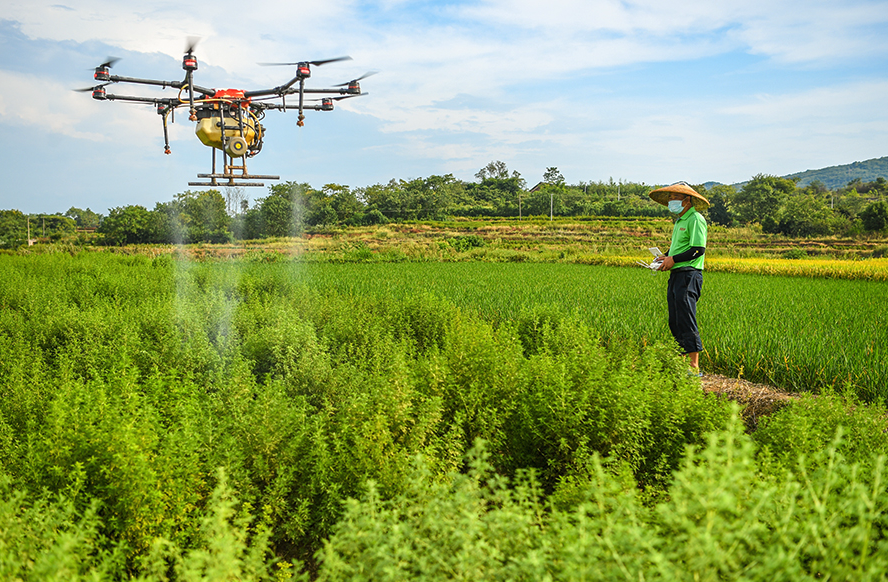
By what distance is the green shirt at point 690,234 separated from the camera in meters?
6.09

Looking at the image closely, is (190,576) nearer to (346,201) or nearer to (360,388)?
(360,388)

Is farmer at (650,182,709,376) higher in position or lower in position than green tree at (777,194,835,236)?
lower

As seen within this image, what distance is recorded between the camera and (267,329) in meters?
6.61

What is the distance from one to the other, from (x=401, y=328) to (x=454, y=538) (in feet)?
20.2

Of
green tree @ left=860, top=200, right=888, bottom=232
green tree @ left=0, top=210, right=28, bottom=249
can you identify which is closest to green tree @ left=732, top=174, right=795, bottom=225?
green tree @ left=860, top=200, right=888, bottom=232

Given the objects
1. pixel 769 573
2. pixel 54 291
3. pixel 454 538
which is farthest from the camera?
pixel 54 291

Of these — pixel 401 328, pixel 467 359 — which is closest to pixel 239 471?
pixel 467 359

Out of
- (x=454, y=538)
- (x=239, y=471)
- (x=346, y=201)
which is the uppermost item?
(x=346, y=201)

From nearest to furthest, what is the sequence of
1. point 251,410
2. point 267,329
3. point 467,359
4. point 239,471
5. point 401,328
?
point 239,471, point 251,410, point 467,359, point 267,329, point 401,328

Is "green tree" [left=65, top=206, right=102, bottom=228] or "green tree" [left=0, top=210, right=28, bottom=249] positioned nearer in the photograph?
"green tree" [left=0, top=210, right=28, bottom=249]

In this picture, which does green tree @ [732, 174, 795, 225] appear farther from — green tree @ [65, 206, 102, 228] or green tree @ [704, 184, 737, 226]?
green tree @ [65, 206, 102, 228]

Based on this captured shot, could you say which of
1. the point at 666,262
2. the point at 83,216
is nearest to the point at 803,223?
the point at 666,262

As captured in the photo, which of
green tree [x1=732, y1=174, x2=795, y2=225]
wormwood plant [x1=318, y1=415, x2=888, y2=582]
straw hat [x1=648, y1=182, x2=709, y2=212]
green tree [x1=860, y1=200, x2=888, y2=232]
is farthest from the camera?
green tree [x1=732, y1=174, x2=795, y2=225]

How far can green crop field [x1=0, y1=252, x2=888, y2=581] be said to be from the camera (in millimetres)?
1811
